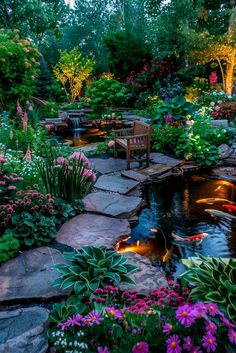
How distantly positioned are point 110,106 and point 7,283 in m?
10.6

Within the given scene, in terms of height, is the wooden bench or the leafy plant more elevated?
the wooden bench

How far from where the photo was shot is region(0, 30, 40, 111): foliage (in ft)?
24.7

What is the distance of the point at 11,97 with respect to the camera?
8008mm

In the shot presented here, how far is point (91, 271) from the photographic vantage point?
274 cm

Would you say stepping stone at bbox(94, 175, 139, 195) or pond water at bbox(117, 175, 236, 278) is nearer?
pond water at bbox(117, 175, 236, 278)

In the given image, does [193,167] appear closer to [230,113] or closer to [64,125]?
[230,113]

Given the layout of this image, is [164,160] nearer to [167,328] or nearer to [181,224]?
[181,224]

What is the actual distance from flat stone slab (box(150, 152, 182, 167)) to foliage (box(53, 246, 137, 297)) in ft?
12.1

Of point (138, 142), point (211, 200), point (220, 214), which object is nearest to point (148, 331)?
point (220, 214)

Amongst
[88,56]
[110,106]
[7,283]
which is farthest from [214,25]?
[7,283]

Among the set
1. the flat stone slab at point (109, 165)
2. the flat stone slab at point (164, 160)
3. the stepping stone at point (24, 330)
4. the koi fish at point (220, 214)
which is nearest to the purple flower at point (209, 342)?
the stepping stone at point (24, 330)

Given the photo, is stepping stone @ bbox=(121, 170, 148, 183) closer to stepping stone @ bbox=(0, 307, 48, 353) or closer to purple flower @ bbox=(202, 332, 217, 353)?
stepping stone @ bbox=(0, 307, 48, 353)

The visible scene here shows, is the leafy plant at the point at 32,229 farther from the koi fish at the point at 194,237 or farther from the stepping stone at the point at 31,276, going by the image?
the koi fish at the point at 194,237

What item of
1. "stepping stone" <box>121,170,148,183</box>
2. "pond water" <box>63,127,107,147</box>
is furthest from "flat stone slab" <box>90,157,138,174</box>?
"pond water" <box>63,127,107,147</box>
